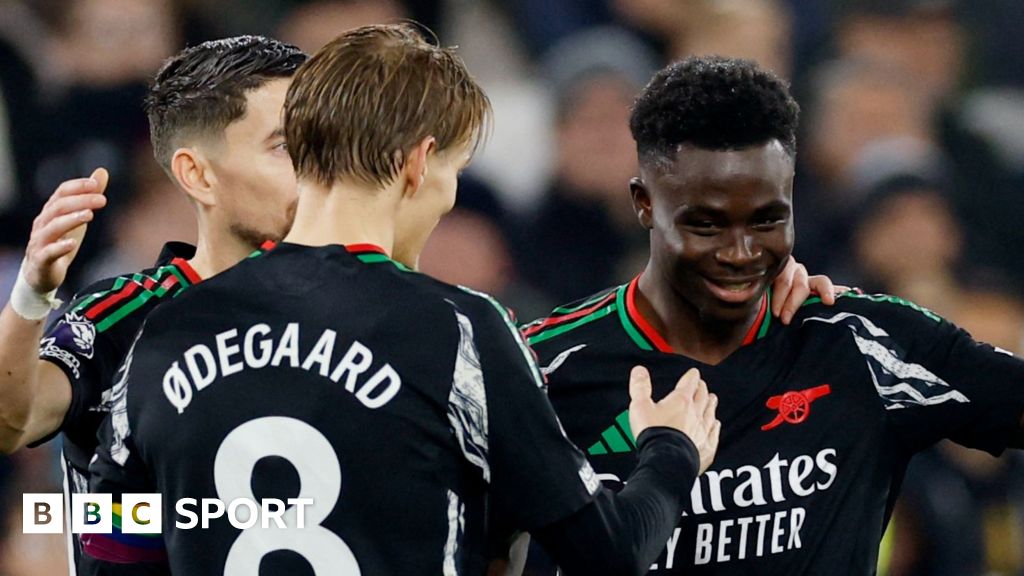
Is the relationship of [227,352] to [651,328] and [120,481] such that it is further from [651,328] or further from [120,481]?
[651,328]

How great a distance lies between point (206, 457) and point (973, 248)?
513cm

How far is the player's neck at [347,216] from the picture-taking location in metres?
2.36

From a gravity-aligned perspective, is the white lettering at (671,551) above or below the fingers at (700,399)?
below

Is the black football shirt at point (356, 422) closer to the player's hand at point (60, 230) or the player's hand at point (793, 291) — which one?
the player's hand at point (60, 230)

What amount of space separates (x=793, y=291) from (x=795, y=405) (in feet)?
0.78

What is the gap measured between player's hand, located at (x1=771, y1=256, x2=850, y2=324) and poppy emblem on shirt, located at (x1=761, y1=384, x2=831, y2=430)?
16cm

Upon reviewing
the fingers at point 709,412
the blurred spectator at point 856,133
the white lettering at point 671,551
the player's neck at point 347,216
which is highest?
the blurred spectator at point 856,133

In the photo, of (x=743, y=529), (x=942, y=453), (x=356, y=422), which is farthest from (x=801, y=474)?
(x=942, y=453)

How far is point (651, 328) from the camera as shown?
3127 mm

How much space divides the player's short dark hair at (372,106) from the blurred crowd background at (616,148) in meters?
3.61

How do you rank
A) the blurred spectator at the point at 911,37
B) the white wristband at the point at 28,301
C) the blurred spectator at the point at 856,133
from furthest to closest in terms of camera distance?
1. the blurred spectator at the point at 911,37
2. the blurred spectator at the point at 856,133
3. the white wristband at the point at 28,301

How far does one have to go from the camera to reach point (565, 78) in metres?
6.46

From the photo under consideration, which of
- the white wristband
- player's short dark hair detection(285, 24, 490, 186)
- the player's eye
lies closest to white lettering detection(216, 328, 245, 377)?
player's short dark hair detection(285, 24, 490, 186)

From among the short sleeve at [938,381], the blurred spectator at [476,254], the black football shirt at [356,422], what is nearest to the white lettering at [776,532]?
the short sleeve at [938,381]
